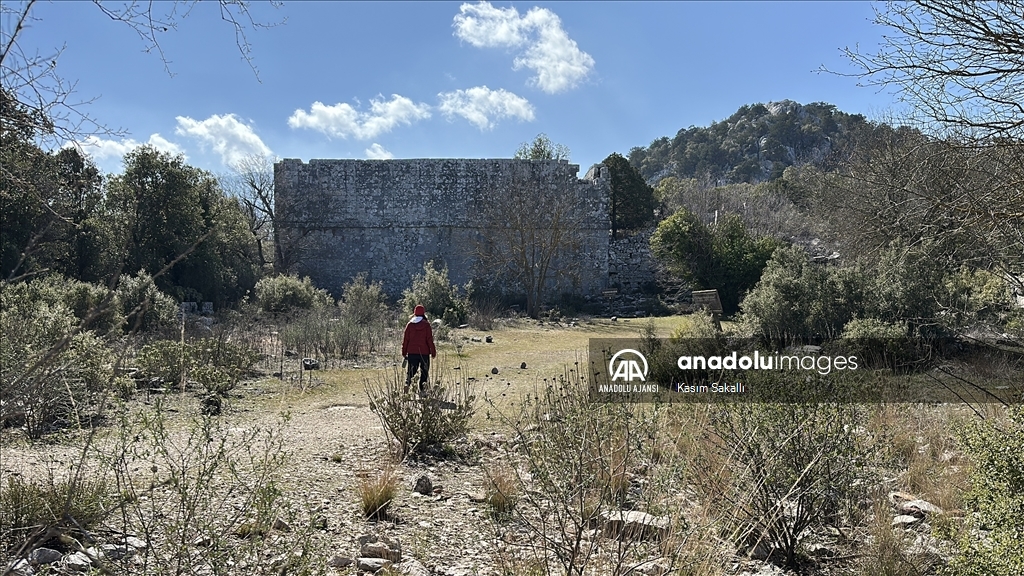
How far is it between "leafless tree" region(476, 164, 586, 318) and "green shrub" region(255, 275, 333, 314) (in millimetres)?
7619

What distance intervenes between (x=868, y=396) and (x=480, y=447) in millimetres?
3191

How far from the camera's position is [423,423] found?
6.03 meters

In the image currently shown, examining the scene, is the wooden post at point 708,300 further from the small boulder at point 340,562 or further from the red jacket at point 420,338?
the small boulder at point 340,562

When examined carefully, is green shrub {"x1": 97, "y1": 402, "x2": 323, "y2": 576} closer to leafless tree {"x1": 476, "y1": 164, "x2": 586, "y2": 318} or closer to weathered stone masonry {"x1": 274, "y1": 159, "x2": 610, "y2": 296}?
leafless tree {"x1": 476, "y1": 164, "x2": 586, "y2": 318}

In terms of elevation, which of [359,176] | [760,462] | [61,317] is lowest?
[760,462]

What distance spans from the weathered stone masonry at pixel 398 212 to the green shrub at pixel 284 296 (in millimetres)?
6727

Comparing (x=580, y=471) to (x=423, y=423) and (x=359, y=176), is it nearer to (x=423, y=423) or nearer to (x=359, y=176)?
(x=423, y=423)

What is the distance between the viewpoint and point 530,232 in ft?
77.5

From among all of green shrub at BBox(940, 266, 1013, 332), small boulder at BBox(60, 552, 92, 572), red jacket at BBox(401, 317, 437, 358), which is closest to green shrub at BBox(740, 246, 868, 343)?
green shrub at BBox(940, 266, 1013, 332)

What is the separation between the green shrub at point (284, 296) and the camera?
59.1 ft

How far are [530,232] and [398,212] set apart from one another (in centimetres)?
552

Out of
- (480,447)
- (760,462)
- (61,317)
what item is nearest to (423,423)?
(480,447)

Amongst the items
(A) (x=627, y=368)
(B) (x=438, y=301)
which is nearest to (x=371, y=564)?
(A) (x=627, y=368)

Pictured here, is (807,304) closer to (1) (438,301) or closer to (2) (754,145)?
(1) (438,301)
